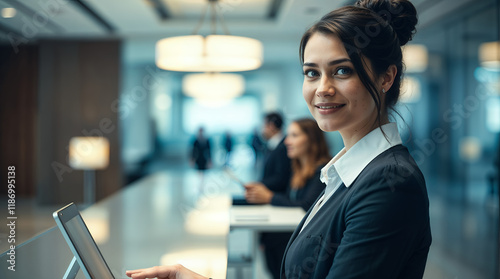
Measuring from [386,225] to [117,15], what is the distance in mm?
7138

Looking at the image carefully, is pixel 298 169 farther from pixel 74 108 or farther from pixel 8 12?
pixel 74 108

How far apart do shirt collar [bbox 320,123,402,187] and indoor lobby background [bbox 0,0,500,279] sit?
95 cm

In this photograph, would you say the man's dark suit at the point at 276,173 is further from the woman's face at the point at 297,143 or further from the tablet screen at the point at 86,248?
the tablet screen at the point at 86,248

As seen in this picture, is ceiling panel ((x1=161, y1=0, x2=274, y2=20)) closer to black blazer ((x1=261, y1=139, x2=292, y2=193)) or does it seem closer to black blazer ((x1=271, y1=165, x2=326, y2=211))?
black blazer ((x1=261, y1=139, x2=292, y2=193))

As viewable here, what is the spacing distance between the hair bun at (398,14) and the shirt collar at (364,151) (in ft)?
0.99

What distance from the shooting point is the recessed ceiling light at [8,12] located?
122 cm

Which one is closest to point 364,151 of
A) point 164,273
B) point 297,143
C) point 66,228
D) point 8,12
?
point 164,273

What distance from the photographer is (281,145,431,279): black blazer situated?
0.94 meters

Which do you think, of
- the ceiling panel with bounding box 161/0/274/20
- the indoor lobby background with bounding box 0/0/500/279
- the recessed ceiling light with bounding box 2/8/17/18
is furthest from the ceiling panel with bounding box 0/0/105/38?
the recessed ceiling light with bounding box 2/8/17/18

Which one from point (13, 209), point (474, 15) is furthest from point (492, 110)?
point (13, 209)

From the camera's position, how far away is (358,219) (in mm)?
981

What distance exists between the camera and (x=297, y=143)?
11.2 feet

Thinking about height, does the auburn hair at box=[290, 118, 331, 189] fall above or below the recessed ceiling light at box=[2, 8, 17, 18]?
below

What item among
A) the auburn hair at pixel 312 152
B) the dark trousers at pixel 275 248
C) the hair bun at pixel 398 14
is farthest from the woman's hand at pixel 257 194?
the hair bun at pixel 398 14
